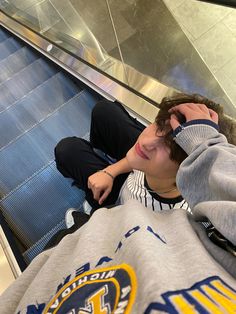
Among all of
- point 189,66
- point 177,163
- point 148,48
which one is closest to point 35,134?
point 148,48

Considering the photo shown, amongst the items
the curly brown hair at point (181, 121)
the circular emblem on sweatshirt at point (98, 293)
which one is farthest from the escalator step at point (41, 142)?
the circular emblem on sweatshirt at point (98, 293)

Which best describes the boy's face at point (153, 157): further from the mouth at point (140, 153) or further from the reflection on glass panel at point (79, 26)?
the reflection on glass panel at point (79, 26)

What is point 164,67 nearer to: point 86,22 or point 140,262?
point 86,22

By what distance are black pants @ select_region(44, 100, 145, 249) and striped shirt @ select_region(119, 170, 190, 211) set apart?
0.20 m

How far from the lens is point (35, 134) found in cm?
256

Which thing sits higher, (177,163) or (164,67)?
(164,67)

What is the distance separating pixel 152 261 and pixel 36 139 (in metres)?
2.18

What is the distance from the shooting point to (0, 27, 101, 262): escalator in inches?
78.9

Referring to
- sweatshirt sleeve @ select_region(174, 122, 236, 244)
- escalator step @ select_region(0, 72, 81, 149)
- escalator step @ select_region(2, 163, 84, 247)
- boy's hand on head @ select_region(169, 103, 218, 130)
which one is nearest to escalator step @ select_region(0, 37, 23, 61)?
escalator step @ select_region(0, 72, 81, 149)

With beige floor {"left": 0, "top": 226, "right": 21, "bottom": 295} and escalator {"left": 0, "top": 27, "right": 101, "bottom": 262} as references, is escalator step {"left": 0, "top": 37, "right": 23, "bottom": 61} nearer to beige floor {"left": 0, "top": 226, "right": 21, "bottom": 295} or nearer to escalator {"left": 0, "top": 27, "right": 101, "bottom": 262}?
escalator {"left": 0, "top": 27, "right": 101, "bottom": 262}

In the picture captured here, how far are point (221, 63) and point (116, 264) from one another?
183 cm

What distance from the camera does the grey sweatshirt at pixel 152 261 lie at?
1.47 ft

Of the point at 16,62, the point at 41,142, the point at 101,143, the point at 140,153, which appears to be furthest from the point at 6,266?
the point at 16,62

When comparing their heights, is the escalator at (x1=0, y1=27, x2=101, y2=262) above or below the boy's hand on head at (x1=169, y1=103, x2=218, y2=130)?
above
